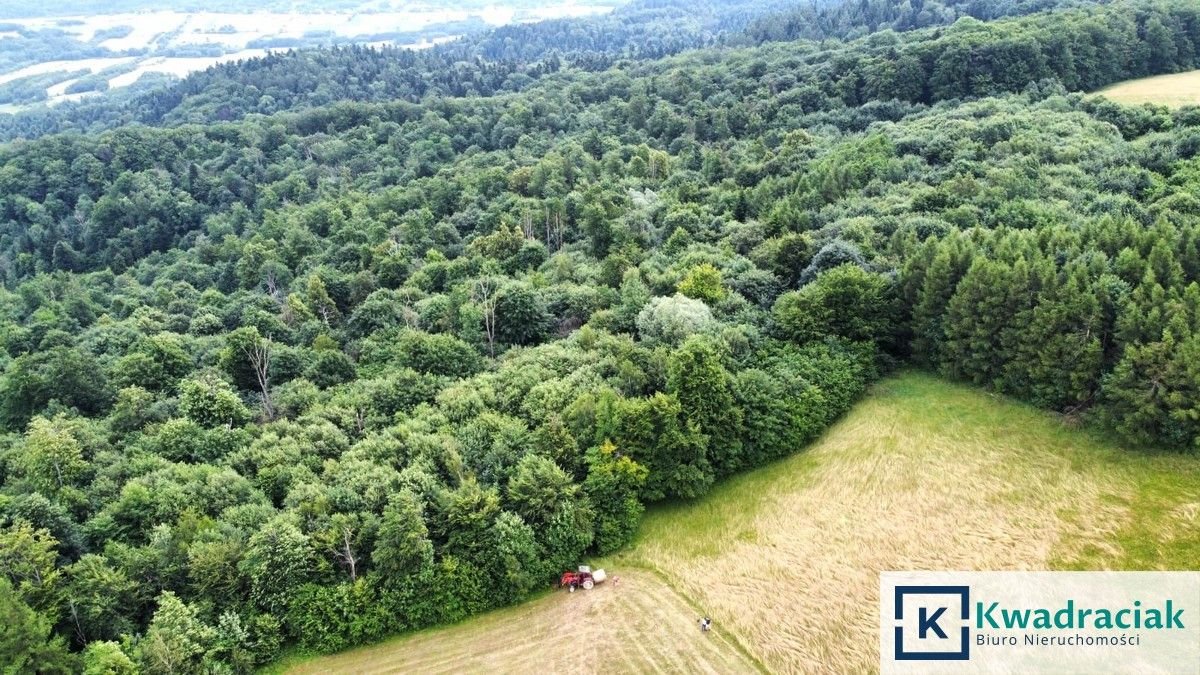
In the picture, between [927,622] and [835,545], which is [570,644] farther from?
[927,622]

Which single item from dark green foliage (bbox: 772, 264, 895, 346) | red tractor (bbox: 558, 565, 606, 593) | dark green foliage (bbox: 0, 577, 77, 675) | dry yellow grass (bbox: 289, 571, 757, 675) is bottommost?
dry yellow grass (bbox: 289, 571, 757, 675)

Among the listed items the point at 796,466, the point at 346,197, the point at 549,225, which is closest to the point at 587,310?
the point at 796,466

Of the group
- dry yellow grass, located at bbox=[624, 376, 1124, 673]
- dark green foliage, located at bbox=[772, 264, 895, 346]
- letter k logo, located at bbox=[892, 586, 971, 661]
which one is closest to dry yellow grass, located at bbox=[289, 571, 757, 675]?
dry yellow grass, located at bbox=[624, 376, 1124, 673]

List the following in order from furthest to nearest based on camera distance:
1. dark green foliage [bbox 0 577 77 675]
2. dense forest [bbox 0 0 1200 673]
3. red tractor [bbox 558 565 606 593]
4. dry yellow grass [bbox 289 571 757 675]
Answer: red tractor [bbox 558 565 606 593], dense forest [bbox 0 0 1200 673], dry yellow grass [bbox 289 571 757 675], dark green foliage [bbox 0 577 77 675]

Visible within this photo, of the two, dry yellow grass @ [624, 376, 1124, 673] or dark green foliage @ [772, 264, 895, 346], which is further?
dark green foliage @ [772, 264, 895, 346]

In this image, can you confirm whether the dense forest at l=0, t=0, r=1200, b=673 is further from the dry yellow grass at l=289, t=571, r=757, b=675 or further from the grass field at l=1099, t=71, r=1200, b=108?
the grass field at l=1099, t=71, r=1200, b=108

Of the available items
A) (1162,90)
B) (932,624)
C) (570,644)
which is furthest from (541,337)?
(1162,90)

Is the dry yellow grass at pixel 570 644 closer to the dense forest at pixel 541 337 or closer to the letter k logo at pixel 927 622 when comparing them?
the dense forest at pixel 541 337
